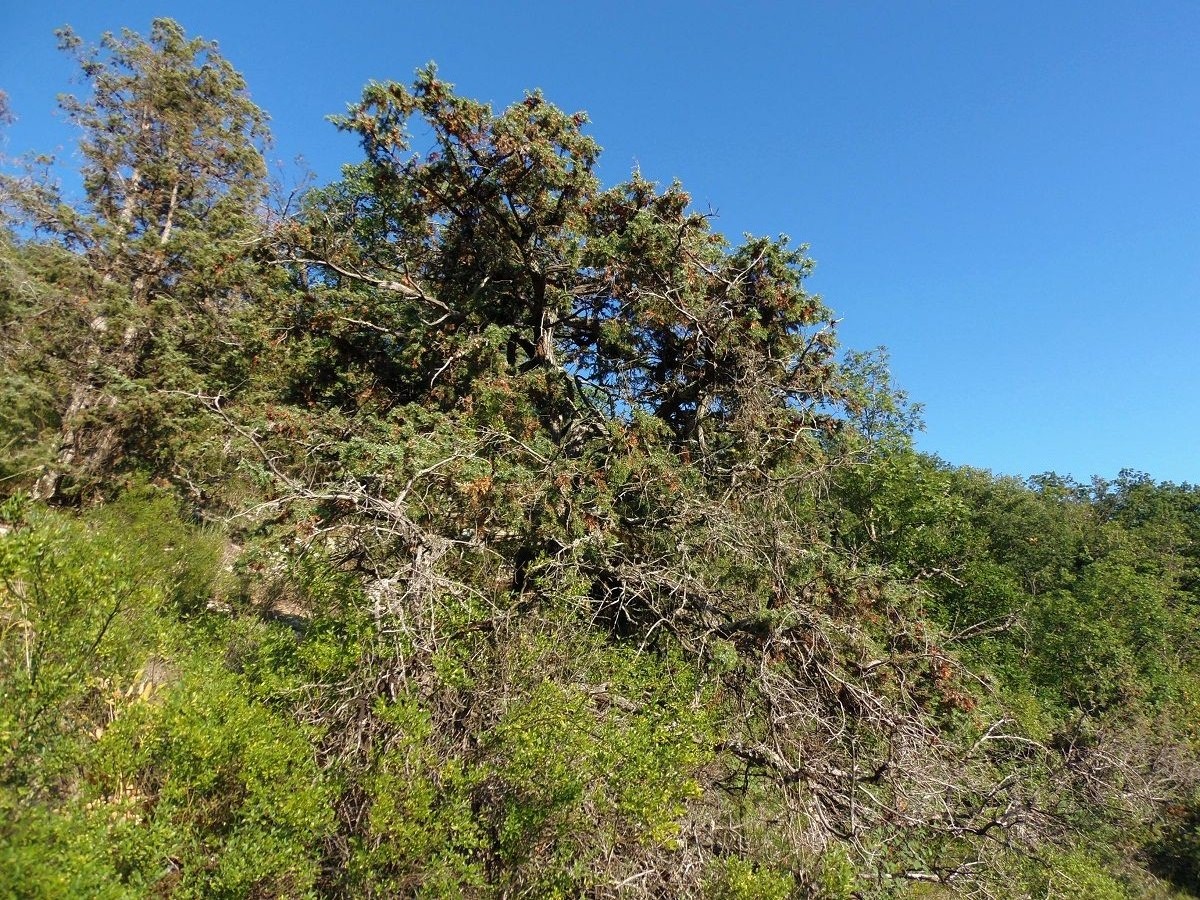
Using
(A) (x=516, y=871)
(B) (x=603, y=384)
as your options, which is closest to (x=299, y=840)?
(A) (x=516, y=871)

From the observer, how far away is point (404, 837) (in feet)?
11.2

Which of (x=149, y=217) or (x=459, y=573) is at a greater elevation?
(x=149, y=217)

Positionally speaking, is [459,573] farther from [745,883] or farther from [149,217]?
[149,217]

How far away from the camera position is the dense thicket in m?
3.48

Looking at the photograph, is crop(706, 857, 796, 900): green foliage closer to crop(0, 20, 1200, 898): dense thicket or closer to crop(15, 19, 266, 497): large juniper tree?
crop(0, 20, 1200, 898): dense thicket

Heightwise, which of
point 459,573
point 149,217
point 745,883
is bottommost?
point 745,883

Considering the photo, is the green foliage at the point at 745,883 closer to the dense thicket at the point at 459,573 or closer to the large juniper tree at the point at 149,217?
the dense thicket at the point at 459,573

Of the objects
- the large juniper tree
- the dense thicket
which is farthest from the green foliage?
the large juniper tree

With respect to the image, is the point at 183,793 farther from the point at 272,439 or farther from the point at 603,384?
the point at 603,384

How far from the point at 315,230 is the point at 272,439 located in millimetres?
3204

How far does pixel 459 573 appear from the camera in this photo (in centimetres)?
527

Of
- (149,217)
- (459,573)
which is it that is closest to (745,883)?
(459,573)

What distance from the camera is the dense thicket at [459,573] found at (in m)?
3.48

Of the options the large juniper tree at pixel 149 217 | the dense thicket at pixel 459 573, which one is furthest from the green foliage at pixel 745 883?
the large juniper tree at pixel 149 217
